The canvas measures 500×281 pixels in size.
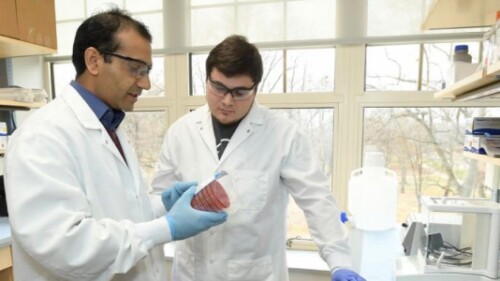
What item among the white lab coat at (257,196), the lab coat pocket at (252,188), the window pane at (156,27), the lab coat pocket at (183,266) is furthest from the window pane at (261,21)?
the lab coat pocket at (183,266)

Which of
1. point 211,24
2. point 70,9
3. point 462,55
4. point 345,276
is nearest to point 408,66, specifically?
point 462,55

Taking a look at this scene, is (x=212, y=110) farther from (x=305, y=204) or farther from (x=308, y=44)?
(x=308, y=44)

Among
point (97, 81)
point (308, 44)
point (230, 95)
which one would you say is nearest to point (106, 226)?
point (97, 81)

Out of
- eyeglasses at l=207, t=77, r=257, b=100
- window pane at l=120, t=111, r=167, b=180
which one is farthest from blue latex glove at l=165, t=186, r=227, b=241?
window pane at l=120, t=111, r=167, b=180

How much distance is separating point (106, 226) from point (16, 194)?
199 millimetres

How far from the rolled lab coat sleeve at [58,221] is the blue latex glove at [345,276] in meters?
0.56

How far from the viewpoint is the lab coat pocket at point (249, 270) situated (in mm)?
1149

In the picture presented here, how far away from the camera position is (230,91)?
3.71ft

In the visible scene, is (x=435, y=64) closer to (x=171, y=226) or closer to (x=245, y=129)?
(x=245, y=129)

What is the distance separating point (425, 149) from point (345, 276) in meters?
1.34

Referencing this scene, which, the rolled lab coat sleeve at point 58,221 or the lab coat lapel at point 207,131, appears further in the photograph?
the lab coat lapel at point 207,131

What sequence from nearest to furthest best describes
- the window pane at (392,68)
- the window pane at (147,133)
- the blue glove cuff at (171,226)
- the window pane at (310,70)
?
the blue glove cuff at (171,226)
the window pane at (392,68)
the window pane at (310,70)
the window pane at (147,133)

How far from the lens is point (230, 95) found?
3.72ft

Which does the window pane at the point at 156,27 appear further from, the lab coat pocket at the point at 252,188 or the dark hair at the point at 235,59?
the lab coat pocket at the point at 252,188
